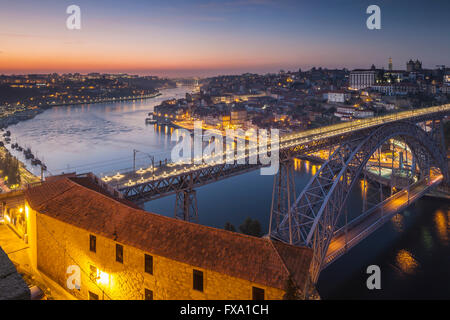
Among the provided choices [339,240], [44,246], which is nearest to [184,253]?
[44,246]

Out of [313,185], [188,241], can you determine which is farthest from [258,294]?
[313,185]

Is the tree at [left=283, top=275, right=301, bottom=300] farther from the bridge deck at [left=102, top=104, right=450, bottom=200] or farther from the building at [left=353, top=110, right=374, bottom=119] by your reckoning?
the building at [left=353, top=110, right=374, bottom=119]

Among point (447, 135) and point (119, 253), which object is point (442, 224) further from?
point (119, 253)

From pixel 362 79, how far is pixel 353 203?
46.2 meters

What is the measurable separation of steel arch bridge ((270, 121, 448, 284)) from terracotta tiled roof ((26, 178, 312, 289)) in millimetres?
3261

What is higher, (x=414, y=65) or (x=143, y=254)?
(x=414, y=65)

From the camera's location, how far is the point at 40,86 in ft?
316

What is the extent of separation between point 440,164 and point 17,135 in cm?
4200

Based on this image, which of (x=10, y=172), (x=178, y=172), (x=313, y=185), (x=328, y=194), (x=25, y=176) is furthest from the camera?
(x=25, y=176)

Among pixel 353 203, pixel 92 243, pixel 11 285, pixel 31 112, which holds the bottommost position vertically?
pixel 353 203

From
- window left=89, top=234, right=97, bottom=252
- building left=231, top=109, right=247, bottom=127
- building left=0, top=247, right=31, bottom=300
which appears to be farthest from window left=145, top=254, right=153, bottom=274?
building left=231, top=109, right=247, bottom=127

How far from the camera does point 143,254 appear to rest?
580 cm

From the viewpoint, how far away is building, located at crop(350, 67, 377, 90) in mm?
58531

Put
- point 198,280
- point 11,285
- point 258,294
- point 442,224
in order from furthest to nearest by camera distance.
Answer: point 442,224, point 198,280, point 258,294, point 11,285
